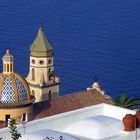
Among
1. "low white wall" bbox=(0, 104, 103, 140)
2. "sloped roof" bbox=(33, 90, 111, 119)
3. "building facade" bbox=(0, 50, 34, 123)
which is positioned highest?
"building facade" bbox=(0, 50, 34, 123)

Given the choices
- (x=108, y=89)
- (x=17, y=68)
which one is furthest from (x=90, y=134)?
(x=17, y=68)

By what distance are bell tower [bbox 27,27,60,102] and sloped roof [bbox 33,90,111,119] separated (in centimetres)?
516

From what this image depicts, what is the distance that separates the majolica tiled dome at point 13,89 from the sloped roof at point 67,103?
12.5 feet

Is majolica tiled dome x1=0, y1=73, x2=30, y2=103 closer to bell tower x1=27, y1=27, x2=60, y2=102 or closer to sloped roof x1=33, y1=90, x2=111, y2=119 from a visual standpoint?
sloped roof x1=33, y1=90, x2=111, y2=119

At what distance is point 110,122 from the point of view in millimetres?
50938

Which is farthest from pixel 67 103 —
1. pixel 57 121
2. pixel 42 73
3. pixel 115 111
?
pixel 57 121

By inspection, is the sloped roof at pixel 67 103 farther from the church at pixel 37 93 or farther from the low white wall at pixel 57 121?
the low white wall at pixel 57 121

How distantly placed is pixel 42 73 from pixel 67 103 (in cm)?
772

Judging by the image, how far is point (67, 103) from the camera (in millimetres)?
62406

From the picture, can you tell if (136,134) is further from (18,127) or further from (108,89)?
(108,89)

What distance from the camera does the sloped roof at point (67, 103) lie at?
59.3 metres

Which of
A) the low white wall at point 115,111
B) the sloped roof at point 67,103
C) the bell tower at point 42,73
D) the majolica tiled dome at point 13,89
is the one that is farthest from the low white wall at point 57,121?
the bell tower at point 42,73

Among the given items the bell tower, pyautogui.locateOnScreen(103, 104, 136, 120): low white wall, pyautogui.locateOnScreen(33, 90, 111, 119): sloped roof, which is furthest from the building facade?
the bell tower

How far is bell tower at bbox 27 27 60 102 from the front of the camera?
227 ft
